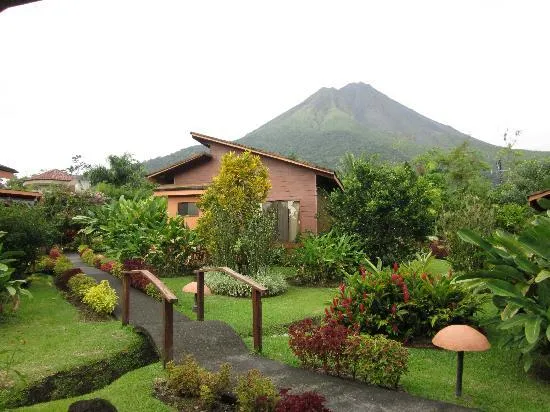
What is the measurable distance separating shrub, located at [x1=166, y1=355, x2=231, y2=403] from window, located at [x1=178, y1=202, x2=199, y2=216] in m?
15.4

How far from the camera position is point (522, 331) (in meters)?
6.66

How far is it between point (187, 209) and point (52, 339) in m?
12.8

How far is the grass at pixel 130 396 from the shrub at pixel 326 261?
879 cm

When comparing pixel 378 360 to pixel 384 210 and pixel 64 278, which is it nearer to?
pixel 384 210

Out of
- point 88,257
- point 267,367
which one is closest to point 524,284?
point 267,367

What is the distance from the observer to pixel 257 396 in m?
5.04

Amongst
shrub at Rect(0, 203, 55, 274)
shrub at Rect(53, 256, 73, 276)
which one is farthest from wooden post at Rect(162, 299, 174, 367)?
shrub at Rect(53, 256, 73, 276)

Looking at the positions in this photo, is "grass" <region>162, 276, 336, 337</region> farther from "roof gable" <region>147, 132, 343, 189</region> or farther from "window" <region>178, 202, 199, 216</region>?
"window" <region>178, 202, 199, 216</region>

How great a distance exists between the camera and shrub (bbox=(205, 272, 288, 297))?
1321cm

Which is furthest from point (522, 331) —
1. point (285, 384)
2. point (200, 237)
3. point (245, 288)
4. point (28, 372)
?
point (200, 237)

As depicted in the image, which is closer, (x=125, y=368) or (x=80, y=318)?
(x=125, y=368)

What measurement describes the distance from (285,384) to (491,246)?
138 inches

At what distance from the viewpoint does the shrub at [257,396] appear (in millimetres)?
4996

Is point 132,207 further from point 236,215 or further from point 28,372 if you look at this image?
point 28,372
